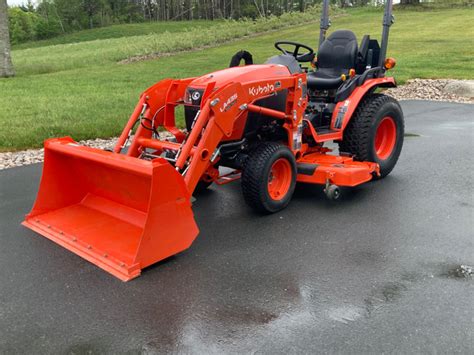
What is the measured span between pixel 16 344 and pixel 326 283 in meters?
2.03

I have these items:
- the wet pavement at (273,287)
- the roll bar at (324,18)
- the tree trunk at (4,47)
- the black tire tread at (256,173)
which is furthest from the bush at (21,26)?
the wet pavement at (273,287)

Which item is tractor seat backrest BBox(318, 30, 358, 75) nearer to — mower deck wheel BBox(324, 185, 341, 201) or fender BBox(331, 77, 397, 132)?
fender BBox(331, 77, 397, 132)

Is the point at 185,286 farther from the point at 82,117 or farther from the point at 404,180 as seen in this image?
the point at 82,117

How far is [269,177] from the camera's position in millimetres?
4664

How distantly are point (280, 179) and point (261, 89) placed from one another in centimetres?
94

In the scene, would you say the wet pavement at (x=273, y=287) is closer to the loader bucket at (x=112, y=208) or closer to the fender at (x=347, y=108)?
the loader bucket at (x=112, y=208)

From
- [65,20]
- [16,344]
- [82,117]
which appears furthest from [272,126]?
[65,20]

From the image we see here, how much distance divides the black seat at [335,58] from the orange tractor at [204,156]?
20mm

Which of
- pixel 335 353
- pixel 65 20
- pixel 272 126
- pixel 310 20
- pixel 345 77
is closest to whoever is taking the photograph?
pixel 335 353

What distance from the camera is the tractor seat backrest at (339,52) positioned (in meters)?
5.87

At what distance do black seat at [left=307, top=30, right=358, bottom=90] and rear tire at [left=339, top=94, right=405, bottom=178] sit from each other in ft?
1.65

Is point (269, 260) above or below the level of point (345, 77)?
below

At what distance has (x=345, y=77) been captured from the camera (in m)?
5.68

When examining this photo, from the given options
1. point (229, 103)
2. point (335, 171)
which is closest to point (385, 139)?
point (335, 171)
